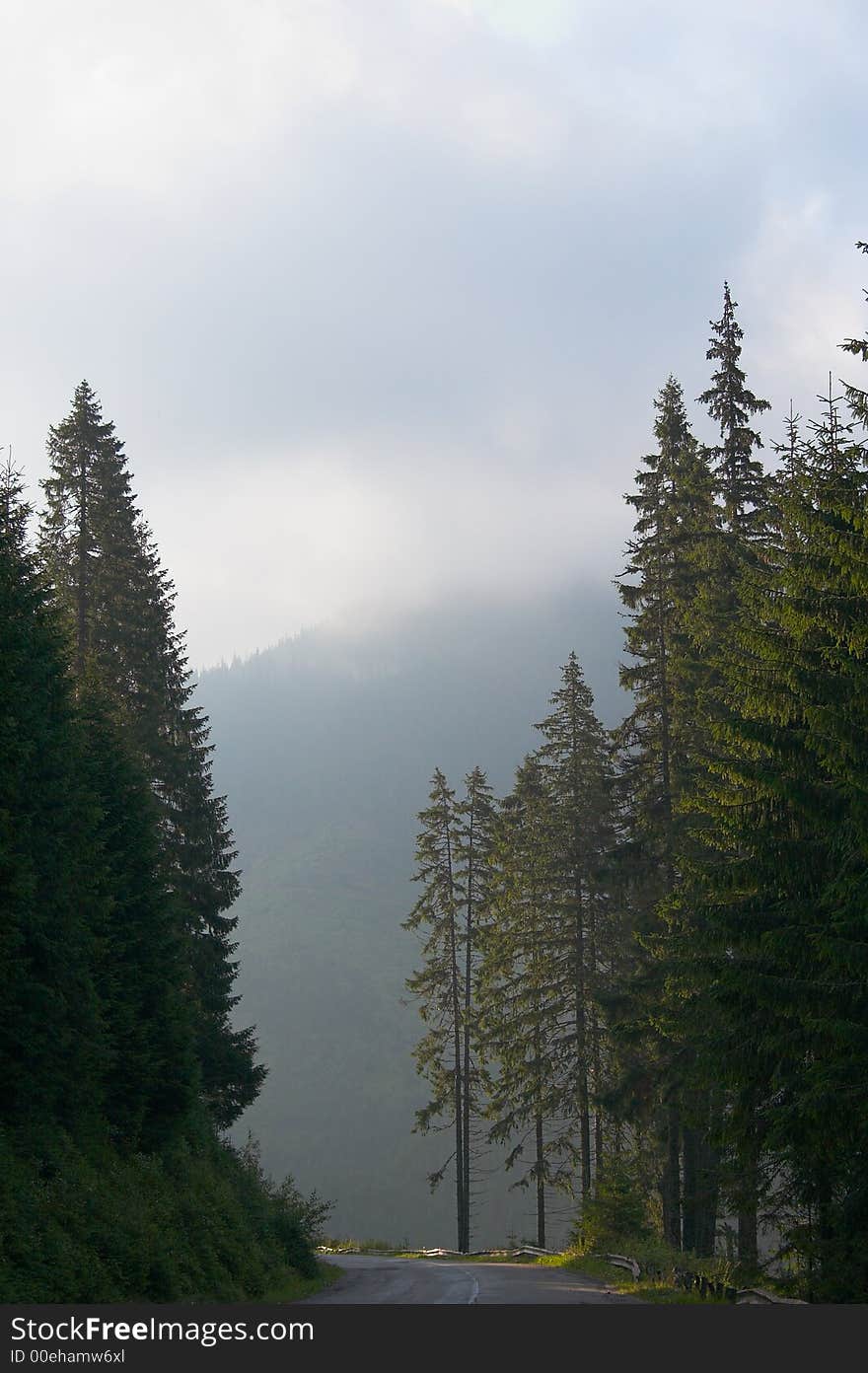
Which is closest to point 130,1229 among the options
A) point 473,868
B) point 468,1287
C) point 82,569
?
point 468,1287

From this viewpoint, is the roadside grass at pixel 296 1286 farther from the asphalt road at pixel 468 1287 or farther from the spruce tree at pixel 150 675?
the spruce tree at pixel 150 675

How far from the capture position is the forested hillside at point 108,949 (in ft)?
53.2

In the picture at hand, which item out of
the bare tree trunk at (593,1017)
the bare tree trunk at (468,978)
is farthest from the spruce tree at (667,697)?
the bare tree trunk at (468,978)

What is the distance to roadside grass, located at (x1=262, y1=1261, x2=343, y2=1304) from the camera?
19156 mm

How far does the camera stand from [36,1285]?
12805 millimetres

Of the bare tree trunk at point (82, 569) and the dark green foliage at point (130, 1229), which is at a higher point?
the bare tree trunk at point (82, 569)

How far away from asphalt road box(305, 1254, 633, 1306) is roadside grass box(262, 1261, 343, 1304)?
0.95 feet

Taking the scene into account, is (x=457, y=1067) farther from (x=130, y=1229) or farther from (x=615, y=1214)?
(x=130, y=1229)

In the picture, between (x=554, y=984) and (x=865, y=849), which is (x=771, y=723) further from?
(x=554, y=984)

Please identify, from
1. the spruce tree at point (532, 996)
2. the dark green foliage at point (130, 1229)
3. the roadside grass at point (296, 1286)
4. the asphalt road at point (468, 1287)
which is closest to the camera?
the dark green foliage at point (130, 1229)

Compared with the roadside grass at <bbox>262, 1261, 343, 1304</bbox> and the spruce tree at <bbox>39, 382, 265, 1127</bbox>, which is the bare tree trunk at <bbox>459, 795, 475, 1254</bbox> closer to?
the spruce tree at <bbox>39, 382, 265, 1127</bbox>

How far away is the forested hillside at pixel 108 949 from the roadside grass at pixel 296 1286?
0.31 metres

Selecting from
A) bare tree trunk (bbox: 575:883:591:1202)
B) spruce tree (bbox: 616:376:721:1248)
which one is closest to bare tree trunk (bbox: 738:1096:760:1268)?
spruce tree (bbox: 616:376:721:1248)

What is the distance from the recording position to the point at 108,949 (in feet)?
74.4
